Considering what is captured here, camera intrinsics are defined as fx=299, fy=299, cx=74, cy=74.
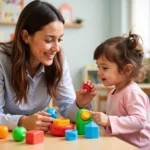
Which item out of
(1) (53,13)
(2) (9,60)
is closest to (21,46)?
(2) (9,60)

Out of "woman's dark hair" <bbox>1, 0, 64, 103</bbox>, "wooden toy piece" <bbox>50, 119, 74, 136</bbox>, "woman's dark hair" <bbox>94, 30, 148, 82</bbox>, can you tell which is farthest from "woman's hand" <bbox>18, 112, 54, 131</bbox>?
"woman's dark hair" <bbox>94, 30, 148, 82</bbox>

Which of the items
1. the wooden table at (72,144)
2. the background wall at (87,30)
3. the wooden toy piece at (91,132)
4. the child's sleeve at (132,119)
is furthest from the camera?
the background wall at (87,30)

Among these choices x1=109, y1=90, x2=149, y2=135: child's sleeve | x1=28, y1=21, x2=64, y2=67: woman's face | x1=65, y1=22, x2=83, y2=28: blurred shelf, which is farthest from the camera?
x1=65, y1=22, x2=83, y2=28: blurred shelf

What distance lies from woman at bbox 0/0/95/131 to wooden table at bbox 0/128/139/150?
0.22 m

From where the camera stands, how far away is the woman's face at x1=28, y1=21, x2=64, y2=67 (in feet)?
4.15

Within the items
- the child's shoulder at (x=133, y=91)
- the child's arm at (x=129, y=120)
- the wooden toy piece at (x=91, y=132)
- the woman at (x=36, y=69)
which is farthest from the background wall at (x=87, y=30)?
the wooden toy piece at (x=91, y=132)

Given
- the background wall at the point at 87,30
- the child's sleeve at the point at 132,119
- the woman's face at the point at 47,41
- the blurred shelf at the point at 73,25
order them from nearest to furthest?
1. the child's sleeve at the point at 132,119
2. the woman's face at the point at 47,41
3. the blurred shelf at the point at 73,25
4. the background wall at the point at 87,30

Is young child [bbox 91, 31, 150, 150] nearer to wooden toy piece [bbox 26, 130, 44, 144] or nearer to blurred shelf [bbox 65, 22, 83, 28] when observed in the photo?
wooden toy piece [bbox 26, 130, 44, 144]

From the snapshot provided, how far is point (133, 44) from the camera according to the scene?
1292 millimetres

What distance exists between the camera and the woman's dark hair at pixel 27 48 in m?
1.29

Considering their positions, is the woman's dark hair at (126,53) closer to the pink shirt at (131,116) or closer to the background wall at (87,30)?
the pink shirt at (131,116)

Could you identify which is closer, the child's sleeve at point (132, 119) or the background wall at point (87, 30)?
the child's sleeve at point (132, 119)

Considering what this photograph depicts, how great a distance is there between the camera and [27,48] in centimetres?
140

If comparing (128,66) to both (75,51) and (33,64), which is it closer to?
(33,64)
